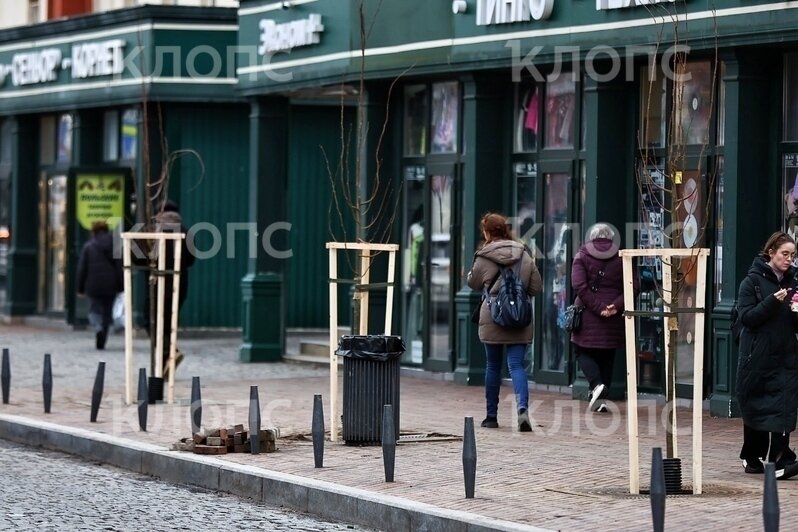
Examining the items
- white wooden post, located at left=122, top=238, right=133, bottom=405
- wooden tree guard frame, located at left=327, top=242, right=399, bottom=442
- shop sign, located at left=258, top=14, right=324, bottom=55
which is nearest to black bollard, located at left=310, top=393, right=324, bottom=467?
wooden tree guard frame, located at left=327, top=242, right=399, bottom=442

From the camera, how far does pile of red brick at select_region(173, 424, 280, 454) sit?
12352 mm

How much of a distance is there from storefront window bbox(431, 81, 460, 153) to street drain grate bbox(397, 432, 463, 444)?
5.91 metres

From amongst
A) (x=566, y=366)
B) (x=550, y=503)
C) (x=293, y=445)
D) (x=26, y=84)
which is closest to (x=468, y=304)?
(x=566, y=366)

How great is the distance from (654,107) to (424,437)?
4779 mm

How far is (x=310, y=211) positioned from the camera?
25266 mm

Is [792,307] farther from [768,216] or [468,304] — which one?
[468,304]

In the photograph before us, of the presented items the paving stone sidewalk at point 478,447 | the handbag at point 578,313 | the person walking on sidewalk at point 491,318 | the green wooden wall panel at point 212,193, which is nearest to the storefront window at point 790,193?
the handbag at point 578,313

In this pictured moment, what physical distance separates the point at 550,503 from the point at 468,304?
795cm

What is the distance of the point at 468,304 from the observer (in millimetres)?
17812

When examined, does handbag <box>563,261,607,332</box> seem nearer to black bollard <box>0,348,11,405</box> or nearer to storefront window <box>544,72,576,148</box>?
storefront window <box>544,72,576,148</box>

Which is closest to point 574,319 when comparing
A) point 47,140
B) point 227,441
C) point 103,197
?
point 227,441

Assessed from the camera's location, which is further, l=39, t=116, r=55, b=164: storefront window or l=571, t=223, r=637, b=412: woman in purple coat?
l=39, t=116, r=55, b=164: storefront window

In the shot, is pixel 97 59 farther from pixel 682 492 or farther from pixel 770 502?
pixel 770 502

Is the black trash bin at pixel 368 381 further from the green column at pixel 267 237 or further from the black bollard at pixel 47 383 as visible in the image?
the green column at pixel 267 237
